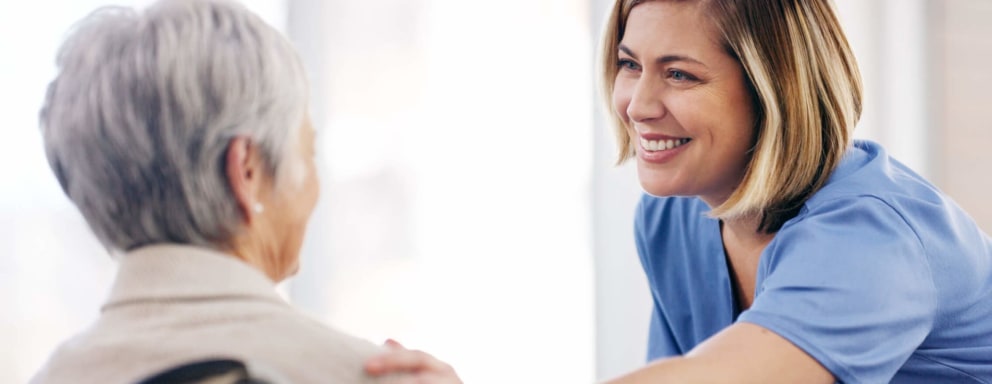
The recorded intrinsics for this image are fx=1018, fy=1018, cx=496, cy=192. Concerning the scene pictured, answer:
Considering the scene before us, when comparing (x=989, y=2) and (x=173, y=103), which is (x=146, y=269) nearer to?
(x=173, y=103)

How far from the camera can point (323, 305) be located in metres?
1.97

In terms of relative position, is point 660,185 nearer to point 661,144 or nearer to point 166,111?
point 661,144

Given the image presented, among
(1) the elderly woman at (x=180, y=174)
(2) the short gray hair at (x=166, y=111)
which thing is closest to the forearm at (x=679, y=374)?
(1) the elderly woman at (x=180, y=174)

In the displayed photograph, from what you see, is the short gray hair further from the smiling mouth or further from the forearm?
the smiling mouth

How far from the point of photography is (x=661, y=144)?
1.51 m

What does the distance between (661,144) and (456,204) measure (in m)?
0.68

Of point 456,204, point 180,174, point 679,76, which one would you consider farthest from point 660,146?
point 180,174

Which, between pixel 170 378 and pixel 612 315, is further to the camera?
pixel 612 315

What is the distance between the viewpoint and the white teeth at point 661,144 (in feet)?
4.91

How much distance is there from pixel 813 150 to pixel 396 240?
2.96 feet

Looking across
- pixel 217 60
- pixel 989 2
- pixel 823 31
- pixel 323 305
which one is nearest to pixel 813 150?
pixel 823 31

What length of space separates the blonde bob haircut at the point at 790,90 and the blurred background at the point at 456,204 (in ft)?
2.52

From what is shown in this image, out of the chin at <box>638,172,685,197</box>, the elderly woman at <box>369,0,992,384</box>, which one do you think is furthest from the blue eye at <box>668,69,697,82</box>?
the chin at <box>638,172,685,197</box>

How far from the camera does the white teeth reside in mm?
1495
